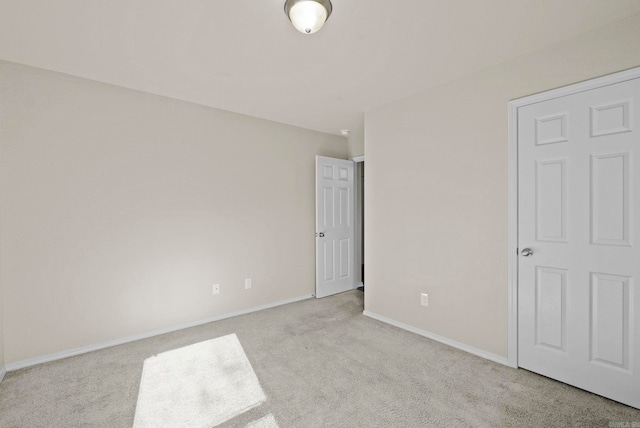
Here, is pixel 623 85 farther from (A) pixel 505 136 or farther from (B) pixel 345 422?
(B) pixel 345 422

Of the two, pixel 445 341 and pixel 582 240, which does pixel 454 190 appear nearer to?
pixel 582 240

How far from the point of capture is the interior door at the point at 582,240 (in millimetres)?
1899

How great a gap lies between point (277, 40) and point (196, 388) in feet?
8.50

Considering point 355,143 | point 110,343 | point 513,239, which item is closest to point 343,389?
point 513,239

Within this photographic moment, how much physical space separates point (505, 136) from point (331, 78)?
5.19ft

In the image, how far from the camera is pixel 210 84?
9.39ft

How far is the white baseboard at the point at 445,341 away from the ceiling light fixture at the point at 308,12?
2.84 metres

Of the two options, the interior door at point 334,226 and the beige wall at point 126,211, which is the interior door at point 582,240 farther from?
the beige wall at point 126,211

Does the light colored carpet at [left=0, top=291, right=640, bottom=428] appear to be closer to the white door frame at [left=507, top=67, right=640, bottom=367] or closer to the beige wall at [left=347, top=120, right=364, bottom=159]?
the white door frame at [left=507, top=67, right=640, bottom=367]

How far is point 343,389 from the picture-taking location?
2.11m

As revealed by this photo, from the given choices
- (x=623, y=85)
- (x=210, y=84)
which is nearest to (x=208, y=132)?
(x=210, y=84)

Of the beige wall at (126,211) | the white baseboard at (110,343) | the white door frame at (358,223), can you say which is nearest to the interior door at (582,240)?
the white door frame at (358,223)

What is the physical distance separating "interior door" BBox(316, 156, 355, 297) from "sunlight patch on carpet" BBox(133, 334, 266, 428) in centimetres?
186

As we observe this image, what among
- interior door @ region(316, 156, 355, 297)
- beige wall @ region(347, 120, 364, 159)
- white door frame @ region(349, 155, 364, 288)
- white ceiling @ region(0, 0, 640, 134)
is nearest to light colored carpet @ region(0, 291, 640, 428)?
interior door @ region(316, 156, 355, 297)
